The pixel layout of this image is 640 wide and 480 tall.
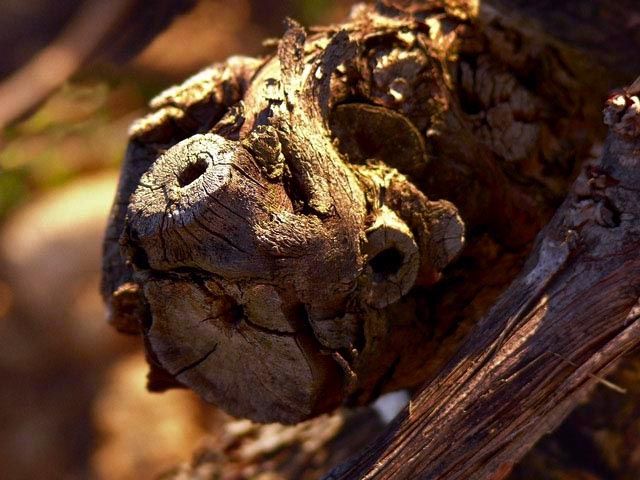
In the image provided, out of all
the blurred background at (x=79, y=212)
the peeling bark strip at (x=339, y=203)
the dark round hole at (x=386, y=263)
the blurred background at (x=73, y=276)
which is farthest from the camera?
the blurred background at (x=73, y=276)

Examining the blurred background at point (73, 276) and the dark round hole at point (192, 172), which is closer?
the dark round hole at point (192, 172)

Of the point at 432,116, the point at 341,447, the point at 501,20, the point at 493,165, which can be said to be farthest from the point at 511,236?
the point at 341,447

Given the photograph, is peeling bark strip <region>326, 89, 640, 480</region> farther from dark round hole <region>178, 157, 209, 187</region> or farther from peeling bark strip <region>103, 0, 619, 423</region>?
dark round hole <region>178, 157, 209, 187</region>

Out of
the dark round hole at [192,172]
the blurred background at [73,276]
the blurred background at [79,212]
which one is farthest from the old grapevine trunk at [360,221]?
the blurred background at [73,276]

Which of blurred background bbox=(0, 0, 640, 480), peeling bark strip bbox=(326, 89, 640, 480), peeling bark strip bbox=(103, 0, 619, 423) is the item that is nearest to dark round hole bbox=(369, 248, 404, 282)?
peeling bark strip bbox=(103, 0, 619, 423)

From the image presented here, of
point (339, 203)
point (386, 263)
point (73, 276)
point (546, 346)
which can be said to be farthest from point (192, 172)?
point (73, 276)

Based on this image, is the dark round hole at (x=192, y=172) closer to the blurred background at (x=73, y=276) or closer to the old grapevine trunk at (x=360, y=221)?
the old grapevine trunk at (x=360, y=221)

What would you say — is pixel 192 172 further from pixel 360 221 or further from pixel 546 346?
pixel 546 346
